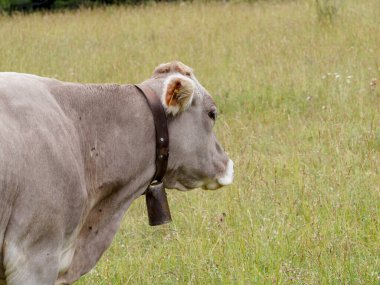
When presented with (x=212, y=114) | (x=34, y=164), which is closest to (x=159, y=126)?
(x=212, y=114)

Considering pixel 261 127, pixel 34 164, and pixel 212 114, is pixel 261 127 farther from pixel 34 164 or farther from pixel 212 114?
pixel 34 164

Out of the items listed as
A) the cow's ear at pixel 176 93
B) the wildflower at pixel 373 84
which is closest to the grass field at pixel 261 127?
the wildflower at pixel 373 84

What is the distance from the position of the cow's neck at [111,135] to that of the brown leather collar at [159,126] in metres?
0.03

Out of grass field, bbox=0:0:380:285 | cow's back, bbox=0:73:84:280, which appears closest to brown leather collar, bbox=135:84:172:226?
cow's back, bbox=0:73:84:280

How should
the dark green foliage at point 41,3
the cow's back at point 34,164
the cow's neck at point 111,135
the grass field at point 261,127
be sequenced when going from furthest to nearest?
the dark green foliage at point 41,3 < the grass field at point 261,127 < the cow's neck at point 111,135 < the cow's back at point 34,164

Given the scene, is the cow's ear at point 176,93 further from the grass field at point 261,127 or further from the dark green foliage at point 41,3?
the dark green foliage at point 41,3

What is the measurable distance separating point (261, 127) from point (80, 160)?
4.30 meters

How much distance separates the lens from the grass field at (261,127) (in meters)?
5.14

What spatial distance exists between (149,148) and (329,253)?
4.75 ft

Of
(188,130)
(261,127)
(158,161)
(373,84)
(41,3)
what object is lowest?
(41,3)

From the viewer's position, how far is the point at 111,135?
163 inches

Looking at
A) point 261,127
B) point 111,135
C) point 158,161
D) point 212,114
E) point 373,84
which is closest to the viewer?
point 111,135

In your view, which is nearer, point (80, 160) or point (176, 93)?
point (80, 160)

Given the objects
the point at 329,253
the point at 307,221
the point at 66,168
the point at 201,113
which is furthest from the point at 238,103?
the point at 66,168
